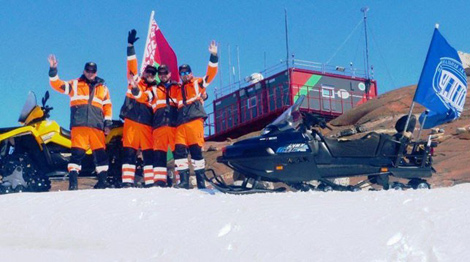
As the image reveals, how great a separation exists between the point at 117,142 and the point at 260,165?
9.33 ft

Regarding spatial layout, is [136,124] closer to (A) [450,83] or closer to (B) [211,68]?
(B) [211,68]

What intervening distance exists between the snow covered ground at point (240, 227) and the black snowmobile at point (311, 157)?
163 centimetres

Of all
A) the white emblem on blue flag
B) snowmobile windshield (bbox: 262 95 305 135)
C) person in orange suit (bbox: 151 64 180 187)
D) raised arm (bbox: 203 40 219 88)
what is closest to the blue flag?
the white emblem on blue flag

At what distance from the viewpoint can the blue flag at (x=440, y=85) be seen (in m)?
9.92

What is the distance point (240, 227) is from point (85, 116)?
4.43 metres

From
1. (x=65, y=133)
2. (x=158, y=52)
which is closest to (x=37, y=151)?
(x=65, y=133)

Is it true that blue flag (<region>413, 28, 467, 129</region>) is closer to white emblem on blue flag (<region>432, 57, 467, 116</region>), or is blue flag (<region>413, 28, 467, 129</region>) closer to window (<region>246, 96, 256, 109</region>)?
white emblem on blue flag (<region>432, 57, 467, 116</region>)

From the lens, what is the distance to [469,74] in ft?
88.2

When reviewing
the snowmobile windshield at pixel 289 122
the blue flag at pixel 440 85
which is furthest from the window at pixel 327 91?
the snowmobile windshield at pixel 289 122

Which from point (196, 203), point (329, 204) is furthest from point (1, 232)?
point (329, 204)

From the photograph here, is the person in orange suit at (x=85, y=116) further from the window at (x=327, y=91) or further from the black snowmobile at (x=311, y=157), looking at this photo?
the window at (x=327, y=91)

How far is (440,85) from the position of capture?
1005cm

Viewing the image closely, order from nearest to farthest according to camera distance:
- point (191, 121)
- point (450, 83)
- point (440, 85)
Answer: point (191, 121), point (440, 85), point (450, 83)

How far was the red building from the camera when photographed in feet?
97.5
